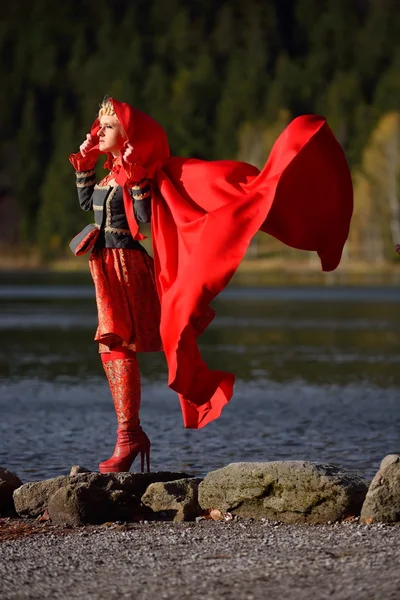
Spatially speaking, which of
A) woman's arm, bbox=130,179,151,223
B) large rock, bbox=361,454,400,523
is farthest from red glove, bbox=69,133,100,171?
large rock, bbox=361,454,400,523

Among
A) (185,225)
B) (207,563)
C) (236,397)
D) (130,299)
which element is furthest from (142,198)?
(236,397)

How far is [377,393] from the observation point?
642 inches

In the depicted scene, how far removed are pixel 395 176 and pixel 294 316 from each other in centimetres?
4589

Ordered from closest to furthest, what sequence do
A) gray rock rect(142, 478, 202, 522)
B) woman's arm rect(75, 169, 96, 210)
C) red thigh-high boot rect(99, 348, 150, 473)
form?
gray rock rect(142, 478, 202, 522) → red thigh-high boot rect(99, 348, 150, 473) → woman's arm rect(75, 169, 96, 210)

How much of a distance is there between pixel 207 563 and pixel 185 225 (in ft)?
8.30

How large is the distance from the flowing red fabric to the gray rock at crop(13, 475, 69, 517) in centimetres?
83

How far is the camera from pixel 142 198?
28.0 ft

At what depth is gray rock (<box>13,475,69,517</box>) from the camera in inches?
315

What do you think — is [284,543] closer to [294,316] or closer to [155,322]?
[155,322]

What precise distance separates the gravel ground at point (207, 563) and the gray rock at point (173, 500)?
1.10ft

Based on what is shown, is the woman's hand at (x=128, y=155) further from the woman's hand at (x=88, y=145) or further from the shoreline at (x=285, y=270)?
the shoreline at (x=285, y=270)

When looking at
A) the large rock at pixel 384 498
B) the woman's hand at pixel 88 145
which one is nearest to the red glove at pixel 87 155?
the woman's hand at pixel 88 145

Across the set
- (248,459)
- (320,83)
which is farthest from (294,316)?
(320,83)

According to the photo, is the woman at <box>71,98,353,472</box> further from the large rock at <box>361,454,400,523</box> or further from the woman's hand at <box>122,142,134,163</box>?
the large rock at <box>361,454,400,523</box>
